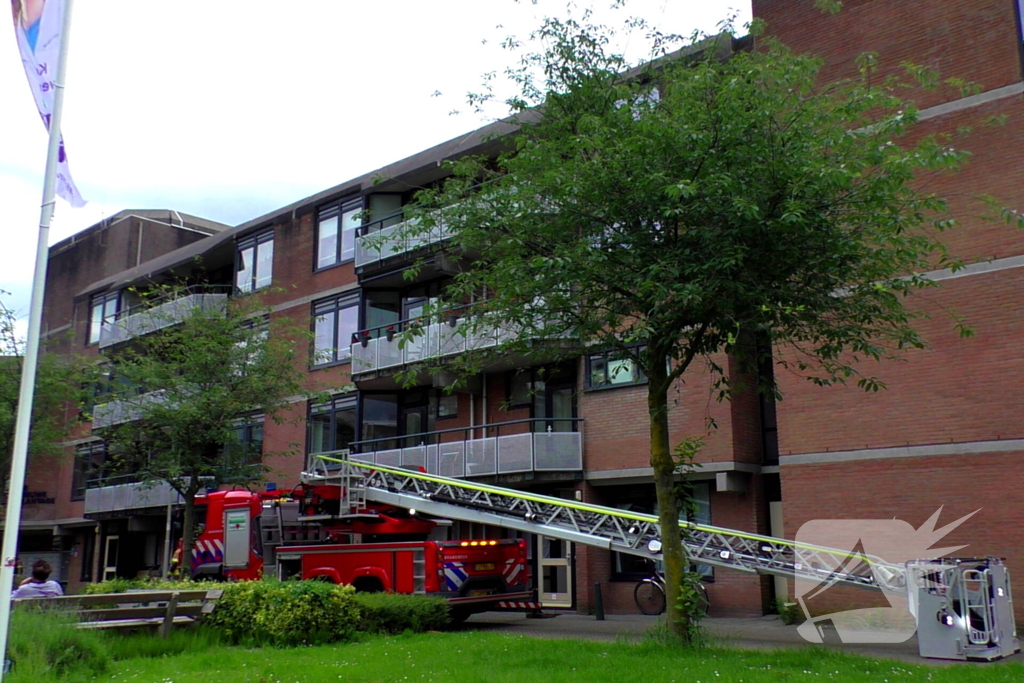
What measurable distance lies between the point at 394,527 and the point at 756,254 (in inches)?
391

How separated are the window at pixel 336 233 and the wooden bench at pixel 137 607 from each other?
16.4 m

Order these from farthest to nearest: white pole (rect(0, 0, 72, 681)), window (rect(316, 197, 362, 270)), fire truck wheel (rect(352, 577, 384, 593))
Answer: window (rect(316, 197, 362, 270)), fire truck wheel (rect(352, 577, 384, 593)), white pole (rect(0, 0, 72, 681))

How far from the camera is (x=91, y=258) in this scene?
43750mm

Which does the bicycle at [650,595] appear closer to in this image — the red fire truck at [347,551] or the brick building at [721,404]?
the brick building at [721,404]

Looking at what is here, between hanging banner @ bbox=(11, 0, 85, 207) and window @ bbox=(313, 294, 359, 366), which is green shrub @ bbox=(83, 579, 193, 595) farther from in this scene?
window @ bbox=(313, 294, 359, 366)

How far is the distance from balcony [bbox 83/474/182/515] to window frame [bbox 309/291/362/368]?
6.95 meters

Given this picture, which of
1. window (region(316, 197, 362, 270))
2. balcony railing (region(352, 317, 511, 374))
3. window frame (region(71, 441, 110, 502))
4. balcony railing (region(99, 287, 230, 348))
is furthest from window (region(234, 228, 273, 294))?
window frame (region(71, 441, 110, 502))

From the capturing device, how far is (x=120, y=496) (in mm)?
33906

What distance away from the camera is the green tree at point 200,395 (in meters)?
22.0

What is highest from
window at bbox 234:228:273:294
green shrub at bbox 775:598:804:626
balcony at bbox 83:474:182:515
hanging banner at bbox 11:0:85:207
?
window at bbox 234:228:273:294

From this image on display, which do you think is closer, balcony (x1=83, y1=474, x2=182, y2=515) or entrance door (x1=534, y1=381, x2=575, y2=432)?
entrance door (x1=534, y1=381, x2=575, y2=432)

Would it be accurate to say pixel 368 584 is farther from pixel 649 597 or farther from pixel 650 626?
pixel 649 597

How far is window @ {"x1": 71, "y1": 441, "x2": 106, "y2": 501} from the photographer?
123ft

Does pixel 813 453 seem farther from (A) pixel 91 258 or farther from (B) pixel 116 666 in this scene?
(A) pixel 91 258
